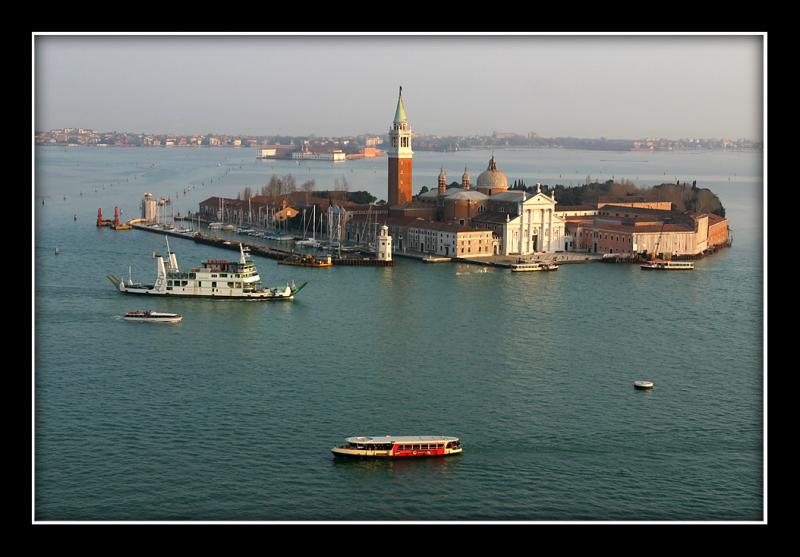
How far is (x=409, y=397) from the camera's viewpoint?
745cm


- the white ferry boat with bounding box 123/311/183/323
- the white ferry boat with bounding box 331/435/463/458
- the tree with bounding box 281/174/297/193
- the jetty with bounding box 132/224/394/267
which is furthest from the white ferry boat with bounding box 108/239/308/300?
the tree with bounding box 281/174/297/193

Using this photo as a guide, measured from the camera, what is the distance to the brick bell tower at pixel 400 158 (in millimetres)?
17672

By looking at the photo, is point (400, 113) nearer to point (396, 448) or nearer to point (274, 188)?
point (274, 188)

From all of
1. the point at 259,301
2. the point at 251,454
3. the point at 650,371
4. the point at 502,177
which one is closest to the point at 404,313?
the point at 259,301

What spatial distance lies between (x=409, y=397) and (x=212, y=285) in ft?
15.5

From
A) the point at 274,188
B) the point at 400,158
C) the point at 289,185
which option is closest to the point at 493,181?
Result: the point at 400,158

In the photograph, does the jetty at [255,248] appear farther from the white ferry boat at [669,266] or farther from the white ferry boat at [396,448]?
the white ferry boat at [396,448]

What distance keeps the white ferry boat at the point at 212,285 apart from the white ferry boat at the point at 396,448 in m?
5.39

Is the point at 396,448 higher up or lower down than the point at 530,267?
lower down

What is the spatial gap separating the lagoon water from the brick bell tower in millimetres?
4337

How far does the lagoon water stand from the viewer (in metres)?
5.80


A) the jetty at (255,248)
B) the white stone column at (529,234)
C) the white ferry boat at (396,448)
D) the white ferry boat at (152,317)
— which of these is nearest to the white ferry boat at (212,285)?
the white ferry boat at (152,317)

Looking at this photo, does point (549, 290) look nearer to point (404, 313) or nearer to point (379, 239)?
point (404, 313)

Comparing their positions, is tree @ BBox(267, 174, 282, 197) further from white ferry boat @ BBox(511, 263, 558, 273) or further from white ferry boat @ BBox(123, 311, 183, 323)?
white ferry boat @ BBox(123, 311, 183, 323)
